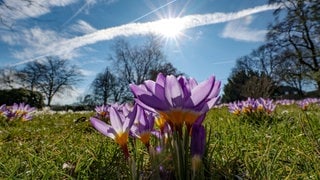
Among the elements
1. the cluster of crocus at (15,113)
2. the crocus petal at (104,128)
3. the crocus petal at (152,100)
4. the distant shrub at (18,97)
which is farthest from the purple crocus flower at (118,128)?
the distant shrub at (18,97)

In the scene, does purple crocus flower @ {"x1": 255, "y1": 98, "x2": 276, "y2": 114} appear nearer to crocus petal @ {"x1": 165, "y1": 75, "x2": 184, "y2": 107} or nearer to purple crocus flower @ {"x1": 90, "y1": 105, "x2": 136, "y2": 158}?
purple crocus flower @ {"x1": 90, "y1": 105, "x2": 136, "y2": 158}

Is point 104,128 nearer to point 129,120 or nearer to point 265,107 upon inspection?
point 129,120

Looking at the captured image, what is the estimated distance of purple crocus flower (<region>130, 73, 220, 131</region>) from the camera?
2.96ft

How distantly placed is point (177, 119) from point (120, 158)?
0.81 m

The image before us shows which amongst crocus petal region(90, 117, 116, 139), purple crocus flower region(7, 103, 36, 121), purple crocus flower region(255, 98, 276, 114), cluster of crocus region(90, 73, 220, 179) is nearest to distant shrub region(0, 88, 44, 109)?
purple crocus flower region(7, 103, 36, 121)

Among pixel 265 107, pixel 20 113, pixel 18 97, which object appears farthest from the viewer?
pixel 18 97

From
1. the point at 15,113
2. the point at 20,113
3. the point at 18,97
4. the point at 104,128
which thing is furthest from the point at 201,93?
the point at 18,97

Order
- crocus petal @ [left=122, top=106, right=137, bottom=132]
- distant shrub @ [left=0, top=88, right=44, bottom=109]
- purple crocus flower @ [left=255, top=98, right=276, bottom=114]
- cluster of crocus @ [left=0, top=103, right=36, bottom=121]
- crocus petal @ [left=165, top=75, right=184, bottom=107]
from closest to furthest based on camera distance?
1. crocus petal @ [left=165, top=75, right=184, bottom=107]
2. crocus petal @ [left=122, top=106, right=137, bottom=132]
3. purple crocus flower @ [left=255, top=98, right=276, bottom=114]
4. cluster of crocus @ [left=0, top=103, right=36, bottom=121]
5. distant shrub @ [left=0, top=88, right=44, bottom=109]

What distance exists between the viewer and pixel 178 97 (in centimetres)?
90

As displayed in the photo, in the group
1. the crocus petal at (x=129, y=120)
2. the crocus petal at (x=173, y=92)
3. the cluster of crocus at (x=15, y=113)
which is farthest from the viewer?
the cluster of crocus at (x=15, y=113)

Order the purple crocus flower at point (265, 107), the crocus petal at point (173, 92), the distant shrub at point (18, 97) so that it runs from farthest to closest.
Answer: the distant shrub at point (18, 97)
the purple crocus flower at point (265, 107)
the crocus petal at point (173, 92)

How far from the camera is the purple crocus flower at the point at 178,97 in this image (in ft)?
2.96

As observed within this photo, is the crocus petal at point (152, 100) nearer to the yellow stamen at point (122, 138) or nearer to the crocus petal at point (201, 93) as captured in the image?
the crocus petal at point (201, 93)

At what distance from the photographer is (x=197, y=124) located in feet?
3.19
